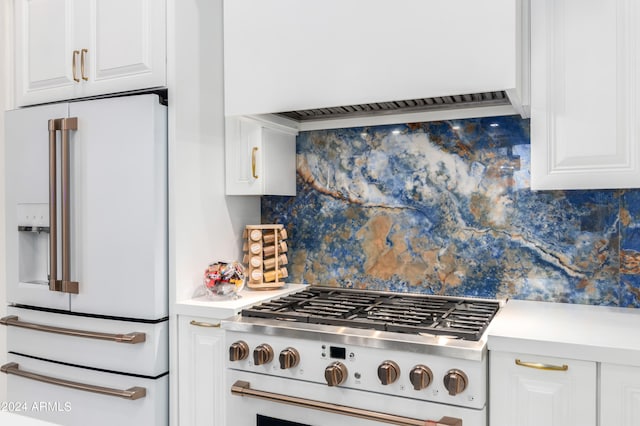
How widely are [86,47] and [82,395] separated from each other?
5.04 ft

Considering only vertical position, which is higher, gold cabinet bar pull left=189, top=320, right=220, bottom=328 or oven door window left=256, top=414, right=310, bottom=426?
gold cabinet bar pull left=189, top=320, right=220, bottom=328

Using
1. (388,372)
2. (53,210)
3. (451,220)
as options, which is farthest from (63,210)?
(451,220)

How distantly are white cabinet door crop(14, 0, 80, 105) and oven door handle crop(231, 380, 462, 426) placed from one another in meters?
1.52

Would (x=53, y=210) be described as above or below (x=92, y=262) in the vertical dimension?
above

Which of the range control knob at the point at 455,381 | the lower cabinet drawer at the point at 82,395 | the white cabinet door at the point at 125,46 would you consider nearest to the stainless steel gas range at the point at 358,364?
the range control knob at the point at 455,381

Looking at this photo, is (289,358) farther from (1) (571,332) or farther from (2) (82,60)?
(2) (82,60)

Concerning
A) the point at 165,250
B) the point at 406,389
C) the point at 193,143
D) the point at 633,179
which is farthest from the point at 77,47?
the point at 633,179

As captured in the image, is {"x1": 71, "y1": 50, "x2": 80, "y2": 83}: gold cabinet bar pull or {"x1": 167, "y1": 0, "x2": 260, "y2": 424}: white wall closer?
{"x1": 167, "y1": 0, "x2": 260, "y2": 424}: white wall

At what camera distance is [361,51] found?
182 cm

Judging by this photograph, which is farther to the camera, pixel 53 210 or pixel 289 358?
pixel 53 210

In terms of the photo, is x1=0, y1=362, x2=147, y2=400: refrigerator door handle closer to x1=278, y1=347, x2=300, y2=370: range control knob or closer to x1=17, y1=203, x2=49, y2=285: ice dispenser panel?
x1=17, y1=203, x2=49, y2=285: ice dispenser panel

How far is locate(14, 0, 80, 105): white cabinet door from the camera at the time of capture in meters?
2.28

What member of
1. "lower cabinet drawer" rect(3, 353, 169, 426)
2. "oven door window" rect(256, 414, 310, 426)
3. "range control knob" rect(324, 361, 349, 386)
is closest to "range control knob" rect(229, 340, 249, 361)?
"oven door window" rect(256, 414, 310, 426)

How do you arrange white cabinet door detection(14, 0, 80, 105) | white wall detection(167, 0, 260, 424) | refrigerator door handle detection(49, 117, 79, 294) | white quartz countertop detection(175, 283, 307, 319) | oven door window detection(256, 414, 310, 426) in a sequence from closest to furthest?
oven door window detection(256, 414, 310, 426) → white quartz countertop detection(175, 283, 307, 319) → white wall detection(167, 0, 260, 424) → refrigerator door handle detection(49, 117, 79, 294) → white cabinet door detection(14, 0, 80, 105)
